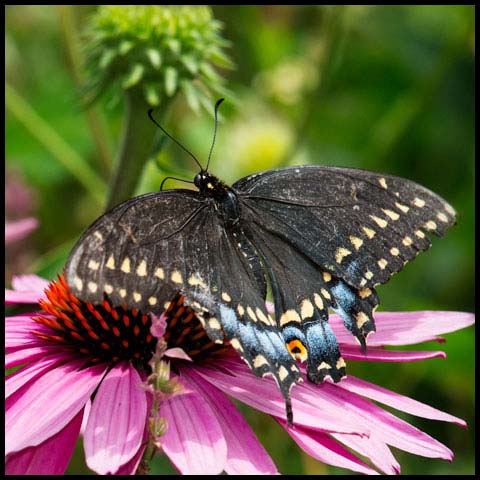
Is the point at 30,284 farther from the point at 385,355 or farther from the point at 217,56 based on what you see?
the point at 385,355

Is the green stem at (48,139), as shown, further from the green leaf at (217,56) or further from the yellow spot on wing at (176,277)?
the yellow spot on wing at (176,277)

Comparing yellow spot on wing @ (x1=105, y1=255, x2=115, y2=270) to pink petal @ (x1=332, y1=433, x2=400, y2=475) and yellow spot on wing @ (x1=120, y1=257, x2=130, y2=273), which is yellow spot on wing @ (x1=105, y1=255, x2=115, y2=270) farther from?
pink petal @ (x1=332, y1=433, x2=400, y2=475)

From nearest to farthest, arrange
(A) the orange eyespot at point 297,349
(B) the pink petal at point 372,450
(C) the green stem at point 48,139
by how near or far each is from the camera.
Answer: (B) the pink petal at point 372,450, (A) the orange eyespot at point 297,349, (C) the green stem at point 48,139

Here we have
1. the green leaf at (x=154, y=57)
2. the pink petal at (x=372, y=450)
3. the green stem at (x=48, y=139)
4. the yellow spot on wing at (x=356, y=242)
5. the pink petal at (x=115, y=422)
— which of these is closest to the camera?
the pink petal at (x=115, y=422)

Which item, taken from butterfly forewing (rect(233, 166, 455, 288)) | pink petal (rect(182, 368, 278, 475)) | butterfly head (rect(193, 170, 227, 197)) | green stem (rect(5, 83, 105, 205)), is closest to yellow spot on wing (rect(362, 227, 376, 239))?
butterfly forewing (rect(233, 166, 455, 288))

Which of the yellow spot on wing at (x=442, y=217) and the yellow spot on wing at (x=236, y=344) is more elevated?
the yellow spot on wing at (x=442, y=217)

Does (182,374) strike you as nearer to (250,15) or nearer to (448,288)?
(448,288)

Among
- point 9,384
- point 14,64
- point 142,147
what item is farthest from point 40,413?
point 14,64

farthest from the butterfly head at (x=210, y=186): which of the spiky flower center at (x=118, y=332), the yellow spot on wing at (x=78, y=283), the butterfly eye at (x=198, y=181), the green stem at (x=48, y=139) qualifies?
the green stem at (x=48, y=139)
